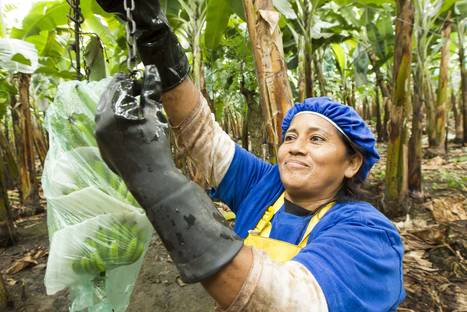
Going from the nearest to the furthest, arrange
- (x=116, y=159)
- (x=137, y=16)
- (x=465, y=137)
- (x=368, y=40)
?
(x=116, y=159) → (x=137, y=16) → (x=368, y=40) → (x=465, y=137)

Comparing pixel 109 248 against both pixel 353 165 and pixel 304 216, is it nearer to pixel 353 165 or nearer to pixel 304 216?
pixel 304 216

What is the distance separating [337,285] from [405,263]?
7.36 ft

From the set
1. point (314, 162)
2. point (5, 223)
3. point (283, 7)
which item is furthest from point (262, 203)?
point (5, 223)

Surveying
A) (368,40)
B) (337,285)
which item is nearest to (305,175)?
(337,285)

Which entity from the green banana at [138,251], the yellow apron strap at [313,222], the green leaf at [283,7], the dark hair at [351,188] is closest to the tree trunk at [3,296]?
the green banana at [138,251]

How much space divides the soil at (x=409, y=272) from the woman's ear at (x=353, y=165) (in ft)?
2.00

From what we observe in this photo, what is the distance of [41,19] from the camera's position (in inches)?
158

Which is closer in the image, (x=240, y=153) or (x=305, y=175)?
(x=305, y=175)

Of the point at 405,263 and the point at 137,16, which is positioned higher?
the point at 137,16

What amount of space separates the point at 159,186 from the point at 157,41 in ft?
2.25

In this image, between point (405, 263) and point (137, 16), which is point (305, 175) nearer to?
point (137, 16)

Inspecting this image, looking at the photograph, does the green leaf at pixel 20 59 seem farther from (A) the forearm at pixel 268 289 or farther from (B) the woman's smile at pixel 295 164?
(A) the forearm at pixel 268 289

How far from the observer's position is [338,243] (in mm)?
901

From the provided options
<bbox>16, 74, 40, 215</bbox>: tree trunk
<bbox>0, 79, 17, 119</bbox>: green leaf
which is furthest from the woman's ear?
<bbox>0, 79, 17, 119</bbox>: green leaf
